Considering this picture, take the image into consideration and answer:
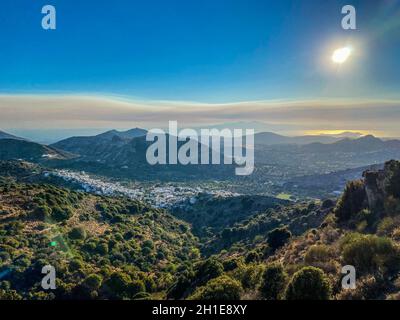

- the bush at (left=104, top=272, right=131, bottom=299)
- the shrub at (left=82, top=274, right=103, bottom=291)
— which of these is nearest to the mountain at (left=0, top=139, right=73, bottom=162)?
the shrub at (left=82, top=274, right=103, bottom=291)

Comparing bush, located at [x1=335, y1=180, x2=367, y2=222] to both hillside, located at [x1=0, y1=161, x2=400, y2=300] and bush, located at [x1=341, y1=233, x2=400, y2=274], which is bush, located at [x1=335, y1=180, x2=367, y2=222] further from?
bush, located at [x1=341, y1=233, x2=400, y2=274]

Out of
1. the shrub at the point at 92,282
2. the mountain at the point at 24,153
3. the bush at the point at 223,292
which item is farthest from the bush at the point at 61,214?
the mountain at the point at 24,153

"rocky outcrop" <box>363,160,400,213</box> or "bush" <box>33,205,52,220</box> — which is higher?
"rocky outcrop" <box>363,160,400,213</box>

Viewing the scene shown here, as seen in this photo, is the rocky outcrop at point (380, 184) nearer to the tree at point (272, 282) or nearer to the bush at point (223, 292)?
the tree at point (272, 282)

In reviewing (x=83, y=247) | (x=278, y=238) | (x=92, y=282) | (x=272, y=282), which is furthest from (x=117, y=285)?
(x=272, y=282)

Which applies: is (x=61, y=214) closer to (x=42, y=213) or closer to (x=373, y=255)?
(x=42, y=213)
